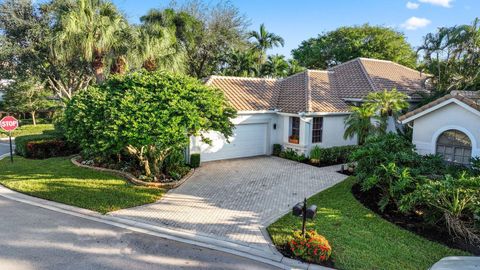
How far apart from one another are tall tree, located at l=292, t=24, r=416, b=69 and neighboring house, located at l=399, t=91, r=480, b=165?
2570cm

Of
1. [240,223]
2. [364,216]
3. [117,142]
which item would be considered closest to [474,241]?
[364,216]

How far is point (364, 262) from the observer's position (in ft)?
24.8

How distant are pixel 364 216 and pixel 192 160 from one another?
9.24 m

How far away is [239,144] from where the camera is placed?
19016 mm

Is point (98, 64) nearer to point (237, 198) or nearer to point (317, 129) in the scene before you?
point (237, 198)

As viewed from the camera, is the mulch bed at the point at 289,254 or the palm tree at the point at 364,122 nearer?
the mulch bed at the point at 289,254

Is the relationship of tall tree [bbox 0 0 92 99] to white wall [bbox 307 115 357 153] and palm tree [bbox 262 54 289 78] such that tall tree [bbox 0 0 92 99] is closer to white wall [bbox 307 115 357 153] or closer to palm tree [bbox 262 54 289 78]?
palm tree [bbox 262 54 289 78]

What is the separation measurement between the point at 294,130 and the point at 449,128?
28.3 feet

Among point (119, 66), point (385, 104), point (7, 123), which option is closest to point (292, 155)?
→ point (385, 104)

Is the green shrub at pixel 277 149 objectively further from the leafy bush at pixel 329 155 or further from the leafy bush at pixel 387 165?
the leafy bush at pixel 387 165

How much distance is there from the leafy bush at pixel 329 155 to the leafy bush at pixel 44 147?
1446cm

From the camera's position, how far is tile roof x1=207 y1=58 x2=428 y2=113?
1923 centimetres

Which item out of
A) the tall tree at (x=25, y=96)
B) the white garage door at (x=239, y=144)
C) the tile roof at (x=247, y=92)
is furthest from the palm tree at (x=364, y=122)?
the tall tree at (x=25, y=96)

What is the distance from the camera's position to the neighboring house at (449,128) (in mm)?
11070
